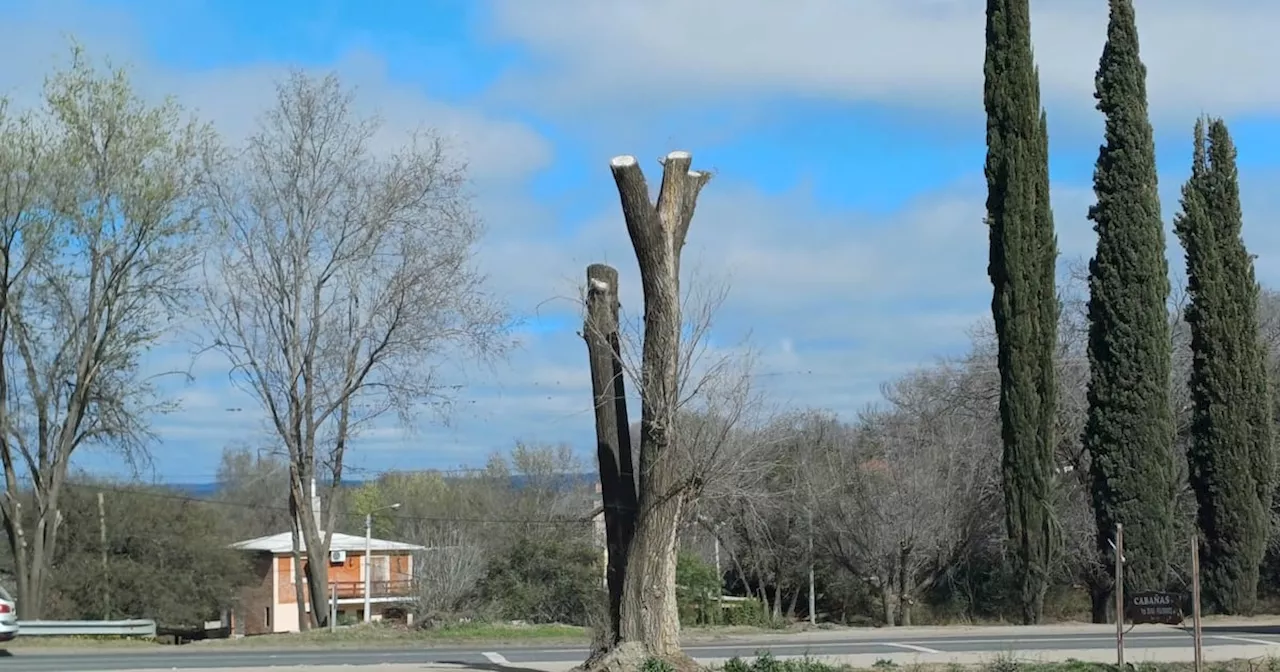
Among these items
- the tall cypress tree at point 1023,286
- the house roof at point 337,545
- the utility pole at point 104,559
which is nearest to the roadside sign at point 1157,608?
the tall cypress tree at point 1023,286

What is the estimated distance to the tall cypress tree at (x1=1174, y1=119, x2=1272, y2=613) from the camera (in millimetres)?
32469

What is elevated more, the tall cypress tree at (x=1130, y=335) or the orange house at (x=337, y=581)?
the tall cypress tree at (x=1130, y=335)

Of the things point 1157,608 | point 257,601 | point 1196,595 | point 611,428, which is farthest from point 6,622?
point 257,601

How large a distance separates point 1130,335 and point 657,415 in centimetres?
2073

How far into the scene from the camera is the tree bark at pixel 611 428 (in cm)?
1501

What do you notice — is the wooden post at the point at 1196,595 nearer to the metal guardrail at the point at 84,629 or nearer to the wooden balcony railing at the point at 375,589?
the metal guardrail at the point at 84,629

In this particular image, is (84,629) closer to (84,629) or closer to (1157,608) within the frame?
(84,629)

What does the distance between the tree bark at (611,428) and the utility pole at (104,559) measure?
1236 inches

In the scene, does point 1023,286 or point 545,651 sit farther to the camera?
point 1023,286

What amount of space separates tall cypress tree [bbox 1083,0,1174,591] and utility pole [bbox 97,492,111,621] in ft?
96.7

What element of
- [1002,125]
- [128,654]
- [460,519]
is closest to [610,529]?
[128,654]

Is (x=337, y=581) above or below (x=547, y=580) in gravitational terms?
below

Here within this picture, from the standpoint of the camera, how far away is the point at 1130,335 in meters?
31.5

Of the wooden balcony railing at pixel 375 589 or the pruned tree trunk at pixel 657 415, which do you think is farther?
the wooden balcony railing at pixel 375 589
